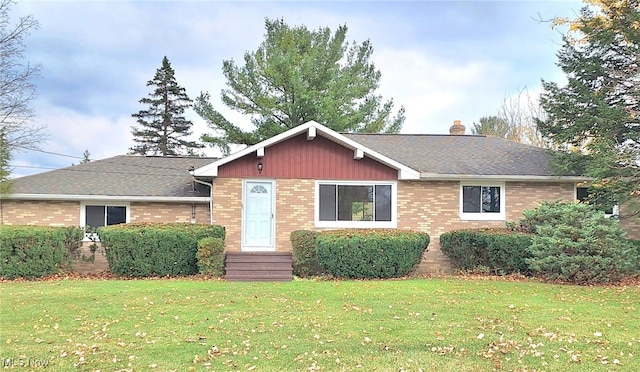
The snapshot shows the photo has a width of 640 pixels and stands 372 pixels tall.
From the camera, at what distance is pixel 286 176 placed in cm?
1375

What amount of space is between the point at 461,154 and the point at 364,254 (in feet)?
19.2

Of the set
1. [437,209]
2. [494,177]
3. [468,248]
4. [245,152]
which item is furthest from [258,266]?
[494,177]

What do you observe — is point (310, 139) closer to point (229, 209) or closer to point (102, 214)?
point (229, 209)

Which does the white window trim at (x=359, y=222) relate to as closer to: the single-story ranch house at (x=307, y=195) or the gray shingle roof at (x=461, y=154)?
the single-story ranch house at (x=307, y=195)

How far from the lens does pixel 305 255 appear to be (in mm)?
12695

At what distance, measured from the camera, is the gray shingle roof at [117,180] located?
1391 centimetres

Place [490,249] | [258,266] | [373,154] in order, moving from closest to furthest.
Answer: [258,266] < [490,249] < [373,154]

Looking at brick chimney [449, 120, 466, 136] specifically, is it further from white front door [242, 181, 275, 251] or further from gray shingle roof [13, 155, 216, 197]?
gray shingle roof [13, 155, 216, 197]

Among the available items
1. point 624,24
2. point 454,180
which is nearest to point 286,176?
point 454,180

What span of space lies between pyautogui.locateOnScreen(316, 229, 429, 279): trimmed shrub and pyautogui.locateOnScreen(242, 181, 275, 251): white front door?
1979 mm

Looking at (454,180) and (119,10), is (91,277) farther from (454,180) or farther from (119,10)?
(454,180)

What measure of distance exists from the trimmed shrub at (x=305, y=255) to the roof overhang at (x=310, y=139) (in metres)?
2.57

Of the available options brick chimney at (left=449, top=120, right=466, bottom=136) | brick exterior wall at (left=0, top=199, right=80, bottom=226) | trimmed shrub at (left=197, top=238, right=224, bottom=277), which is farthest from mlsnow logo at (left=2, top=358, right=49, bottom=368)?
brick chimney at (left=449, top=120, right=466, bottom=136)

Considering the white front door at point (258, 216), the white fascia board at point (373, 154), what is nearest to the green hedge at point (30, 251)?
the white front door at point (258, 216)
